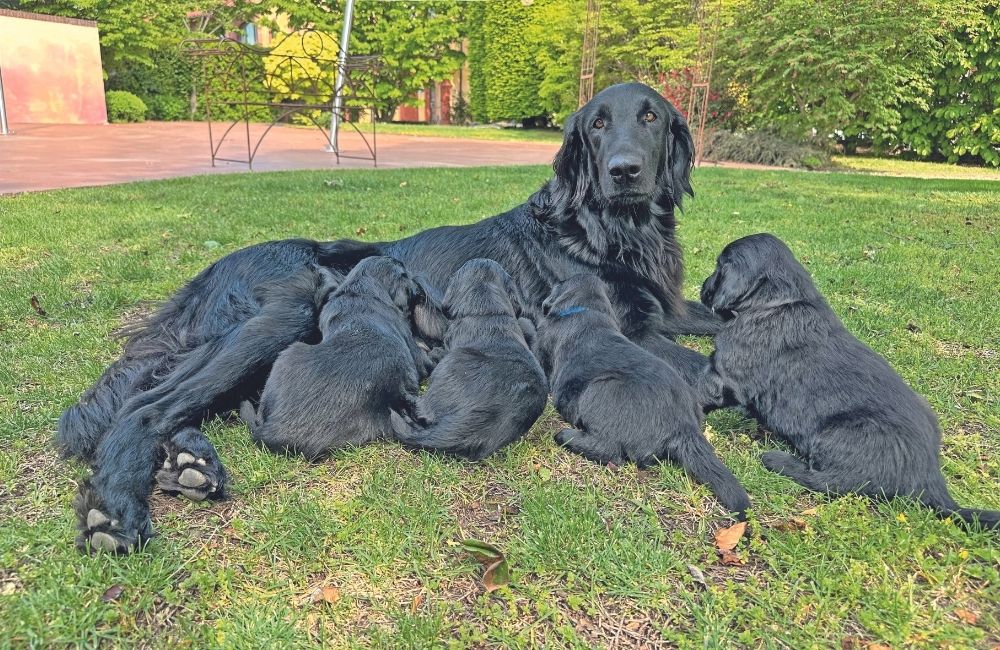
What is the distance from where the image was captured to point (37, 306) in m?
3.81

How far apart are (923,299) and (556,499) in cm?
351

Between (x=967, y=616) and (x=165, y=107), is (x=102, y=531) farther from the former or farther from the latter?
(x=165, y=107)

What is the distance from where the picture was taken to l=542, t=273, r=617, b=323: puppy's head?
284cm

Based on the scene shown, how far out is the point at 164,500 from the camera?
6.74 ft

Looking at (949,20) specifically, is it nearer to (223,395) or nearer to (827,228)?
(827,228)

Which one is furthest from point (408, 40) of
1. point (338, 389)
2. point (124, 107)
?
point (338, 389)

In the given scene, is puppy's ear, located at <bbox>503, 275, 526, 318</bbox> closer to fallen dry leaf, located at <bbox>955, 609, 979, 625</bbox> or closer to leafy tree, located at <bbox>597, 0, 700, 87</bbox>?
fallen dry leaf, located at <bbox>955, 609, 979, 625</bbox>

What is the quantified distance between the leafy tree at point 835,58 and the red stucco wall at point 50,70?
17.4 m

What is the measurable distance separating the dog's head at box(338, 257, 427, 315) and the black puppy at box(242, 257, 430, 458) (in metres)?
0.33

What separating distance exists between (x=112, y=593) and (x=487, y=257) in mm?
2275

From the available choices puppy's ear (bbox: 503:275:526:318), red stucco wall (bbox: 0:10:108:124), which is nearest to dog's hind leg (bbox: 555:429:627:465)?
puppy's ear (bbox: 503:275:526:318)

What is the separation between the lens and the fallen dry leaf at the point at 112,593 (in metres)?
1.62

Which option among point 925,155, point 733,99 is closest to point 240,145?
point 733,99

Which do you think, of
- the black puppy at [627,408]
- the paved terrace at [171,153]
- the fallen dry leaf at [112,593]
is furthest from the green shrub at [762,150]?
the fallen dry leaf at [112,593]
